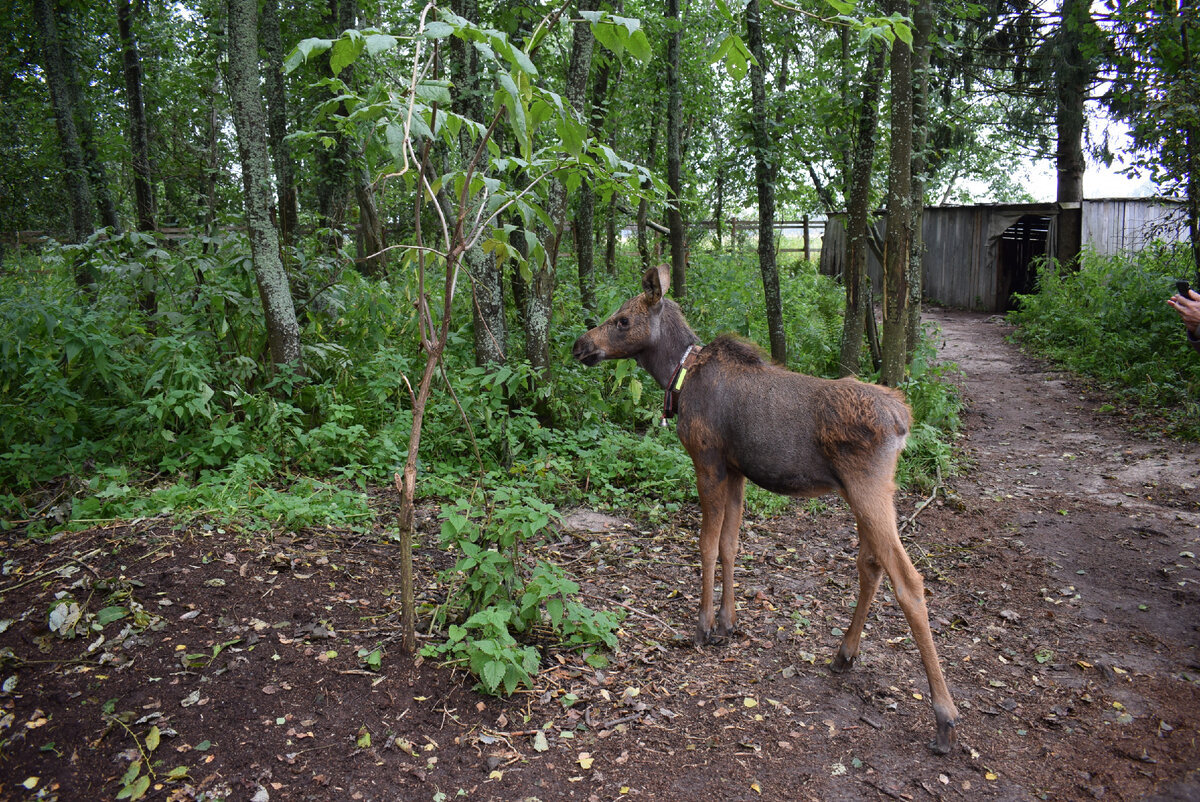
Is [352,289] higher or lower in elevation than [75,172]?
lower

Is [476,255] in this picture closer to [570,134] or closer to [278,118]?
[570,134]

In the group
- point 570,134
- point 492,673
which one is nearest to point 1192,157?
point 570,134

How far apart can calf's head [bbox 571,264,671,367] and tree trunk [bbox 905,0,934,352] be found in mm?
4386

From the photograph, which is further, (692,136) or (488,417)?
(692,136)

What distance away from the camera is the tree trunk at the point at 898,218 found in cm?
755

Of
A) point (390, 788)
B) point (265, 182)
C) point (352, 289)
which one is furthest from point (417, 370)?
point (390, 788)

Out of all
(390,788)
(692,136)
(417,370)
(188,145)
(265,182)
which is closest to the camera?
(390,788)

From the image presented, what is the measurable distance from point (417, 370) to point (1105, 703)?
6376 millimetres

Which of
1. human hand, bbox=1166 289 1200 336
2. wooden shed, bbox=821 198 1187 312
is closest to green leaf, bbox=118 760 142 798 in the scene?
human hand, bbox=1166 289 1200 336

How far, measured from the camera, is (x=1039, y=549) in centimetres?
621

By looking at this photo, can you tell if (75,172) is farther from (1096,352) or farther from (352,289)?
(1096,352)

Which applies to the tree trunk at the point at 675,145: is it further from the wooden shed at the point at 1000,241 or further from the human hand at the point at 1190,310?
the wooden shed at the point at 1000,241

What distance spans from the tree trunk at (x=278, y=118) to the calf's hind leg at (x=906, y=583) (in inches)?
293

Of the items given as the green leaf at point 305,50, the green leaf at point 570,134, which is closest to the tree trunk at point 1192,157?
the green leaf at point 570,134
